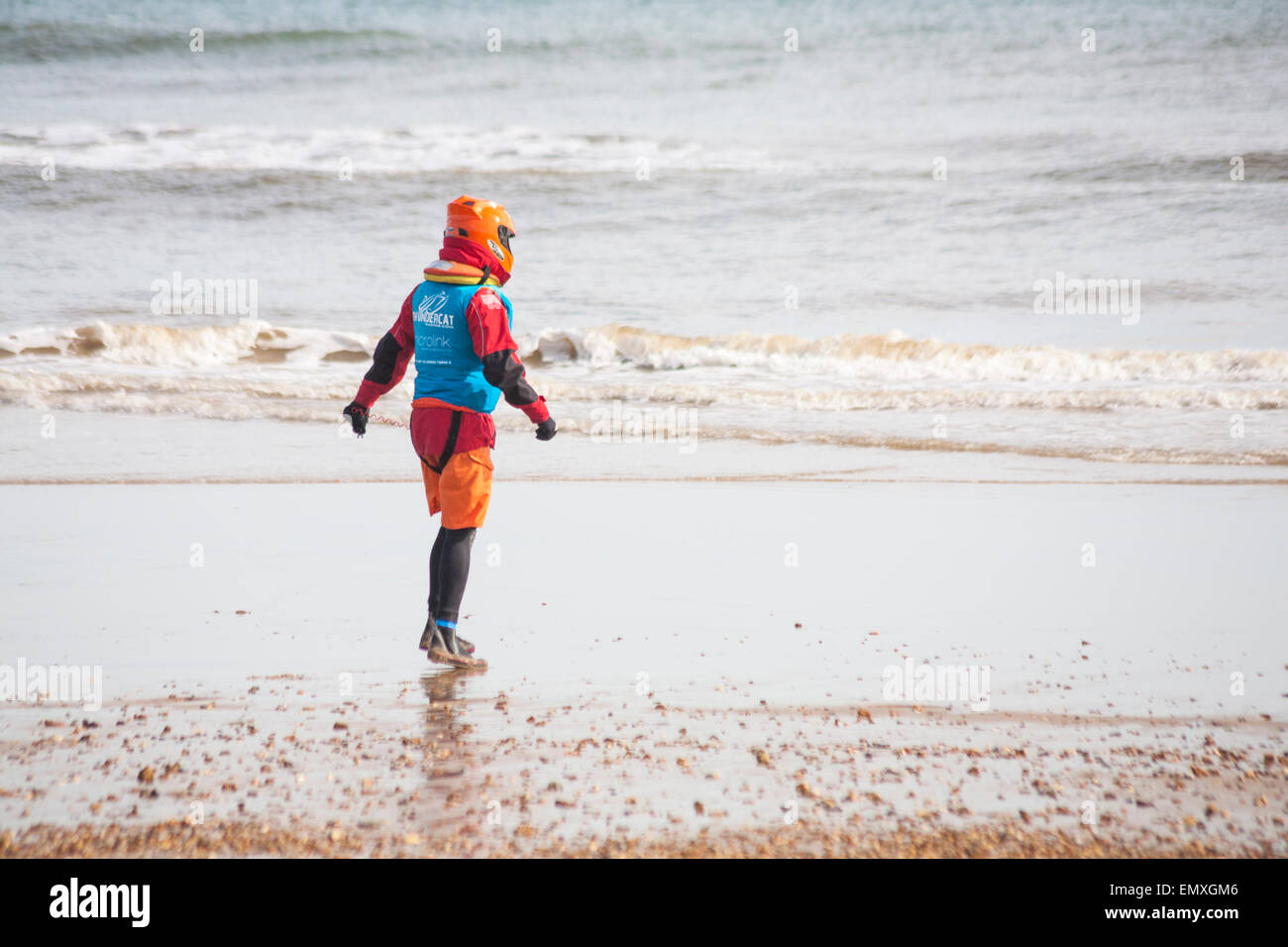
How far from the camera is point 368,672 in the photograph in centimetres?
385

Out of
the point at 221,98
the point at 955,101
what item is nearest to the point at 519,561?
the point at 955,101

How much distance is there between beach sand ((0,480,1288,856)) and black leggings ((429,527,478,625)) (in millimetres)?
215

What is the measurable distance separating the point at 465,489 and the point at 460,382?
1.33ft

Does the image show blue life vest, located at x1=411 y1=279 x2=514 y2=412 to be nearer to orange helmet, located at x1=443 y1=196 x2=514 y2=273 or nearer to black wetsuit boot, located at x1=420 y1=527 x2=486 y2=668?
orange helmet, located at x1=443 y1=196 x2=514 y2=273

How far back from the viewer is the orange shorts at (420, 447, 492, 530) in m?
4.09

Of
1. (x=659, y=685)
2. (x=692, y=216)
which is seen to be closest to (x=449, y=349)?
(x=659, y=685)

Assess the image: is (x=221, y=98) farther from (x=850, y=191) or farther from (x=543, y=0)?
(x=850, y=191)

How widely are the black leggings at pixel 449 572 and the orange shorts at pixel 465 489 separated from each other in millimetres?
46

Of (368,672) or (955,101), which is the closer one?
(368,672)

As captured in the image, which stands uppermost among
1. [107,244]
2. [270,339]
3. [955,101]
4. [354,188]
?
[955,101]

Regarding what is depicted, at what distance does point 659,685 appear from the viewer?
3.69 meters

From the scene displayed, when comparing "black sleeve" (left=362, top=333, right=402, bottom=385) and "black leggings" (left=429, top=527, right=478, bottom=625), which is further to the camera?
"black sleeve" (left=362, top=333, right=402, bottom=385)

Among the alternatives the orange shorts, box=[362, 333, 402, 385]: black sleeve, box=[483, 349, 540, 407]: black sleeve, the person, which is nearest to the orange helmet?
the person

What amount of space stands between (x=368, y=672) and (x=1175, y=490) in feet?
18.8
